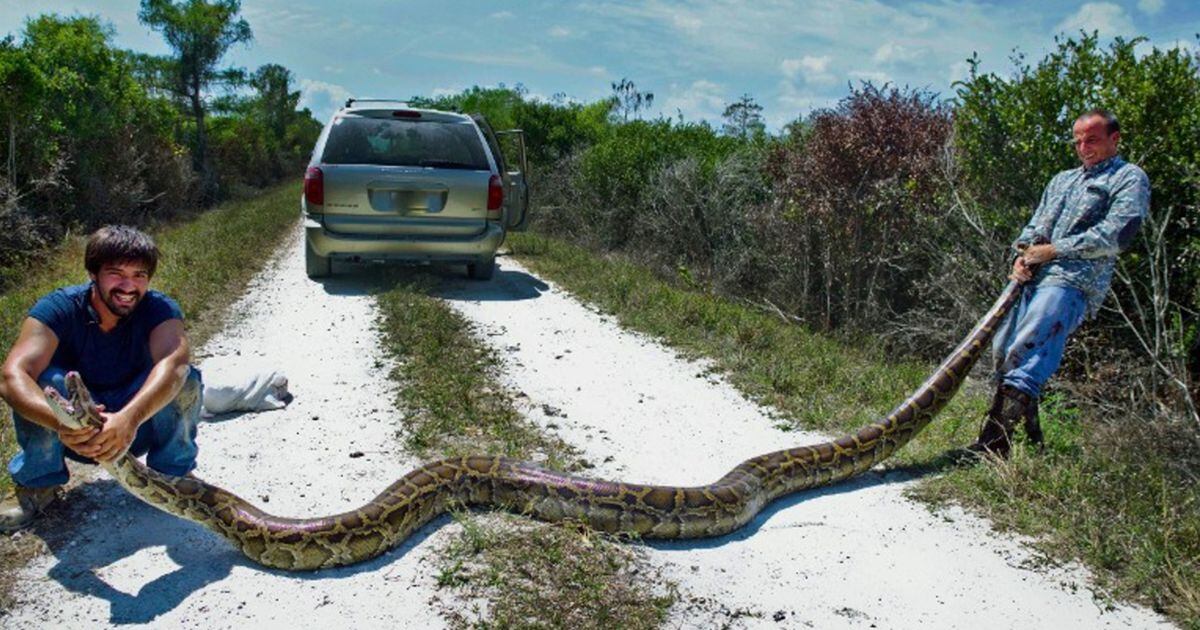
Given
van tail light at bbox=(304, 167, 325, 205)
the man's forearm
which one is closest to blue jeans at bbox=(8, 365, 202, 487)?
the man's forearm

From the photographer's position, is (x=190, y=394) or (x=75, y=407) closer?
(x=75, y=407)

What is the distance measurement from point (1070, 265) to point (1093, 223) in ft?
1.08

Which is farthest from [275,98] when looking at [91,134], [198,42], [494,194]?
[494,194]

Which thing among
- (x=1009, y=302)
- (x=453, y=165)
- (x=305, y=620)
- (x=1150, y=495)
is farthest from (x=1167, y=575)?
(x=453, y=165)

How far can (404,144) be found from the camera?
12.4m

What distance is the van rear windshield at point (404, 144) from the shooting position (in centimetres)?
1209

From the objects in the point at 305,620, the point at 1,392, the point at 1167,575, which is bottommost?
the point at 305,620

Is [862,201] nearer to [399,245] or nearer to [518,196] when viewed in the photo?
[518,196]

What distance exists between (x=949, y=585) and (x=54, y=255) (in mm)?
14981

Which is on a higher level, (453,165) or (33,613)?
(453,165)

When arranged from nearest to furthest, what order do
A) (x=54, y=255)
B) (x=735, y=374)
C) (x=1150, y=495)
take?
(x=1150, y=495) < (x=735, y=374) < (x=54, y=255)

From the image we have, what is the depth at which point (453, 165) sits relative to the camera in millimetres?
12312

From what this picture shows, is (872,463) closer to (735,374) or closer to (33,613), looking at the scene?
(735,374)

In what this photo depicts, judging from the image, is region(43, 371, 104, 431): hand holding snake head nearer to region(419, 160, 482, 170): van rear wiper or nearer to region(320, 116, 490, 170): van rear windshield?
region(320, 116, 490, 170): van rear windshield
